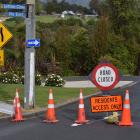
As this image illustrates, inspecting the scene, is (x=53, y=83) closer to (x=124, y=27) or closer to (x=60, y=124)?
(x=60, y=124)

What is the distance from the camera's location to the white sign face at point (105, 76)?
1434cm

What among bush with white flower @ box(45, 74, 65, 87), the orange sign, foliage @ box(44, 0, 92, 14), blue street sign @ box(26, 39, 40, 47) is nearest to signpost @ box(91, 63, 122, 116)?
the orange sign

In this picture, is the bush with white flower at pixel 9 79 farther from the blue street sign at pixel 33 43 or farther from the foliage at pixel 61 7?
the foliage at pixel 61 7

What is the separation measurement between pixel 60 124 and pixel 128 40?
4201 centimetres

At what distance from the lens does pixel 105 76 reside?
14.4m

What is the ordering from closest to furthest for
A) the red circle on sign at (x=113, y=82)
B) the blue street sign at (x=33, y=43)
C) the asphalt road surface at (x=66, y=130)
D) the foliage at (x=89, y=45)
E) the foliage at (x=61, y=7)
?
the asphalt road surface at (x=66, y=130) < the red circle on sign at (x=113, y=82) < the blue street sign at (x=33, y=43) < the foliage at (x=89, y=45) < the foliage at (x=61, y=7)

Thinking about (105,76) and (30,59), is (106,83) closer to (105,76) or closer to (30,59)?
(105,76)

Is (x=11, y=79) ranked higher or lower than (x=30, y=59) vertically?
lower

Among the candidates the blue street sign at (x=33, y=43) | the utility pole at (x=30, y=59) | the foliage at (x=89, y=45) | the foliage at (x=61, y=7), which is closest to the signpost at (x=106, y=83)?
the blue street sign at (x=33, y=43)

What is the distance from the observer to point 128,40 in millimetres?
56000

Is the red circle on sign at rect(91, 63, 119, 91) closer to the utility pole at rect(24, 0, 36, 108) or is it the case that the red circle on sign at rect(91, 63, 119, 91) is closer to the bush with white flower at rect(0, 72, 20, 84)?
the utility pole at rect(24, 0, 36, 108)

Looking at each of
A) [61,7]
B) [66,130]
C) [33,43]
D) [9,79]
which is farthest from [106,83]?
[61,7]

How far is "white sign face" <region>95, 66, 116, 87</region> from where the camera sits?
1434 cm

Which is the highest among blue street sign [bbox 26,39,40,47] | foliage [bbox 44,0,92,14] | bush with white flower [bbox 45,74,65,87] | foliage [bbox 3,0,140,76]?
foliage [bbox 44,0,92,14]
